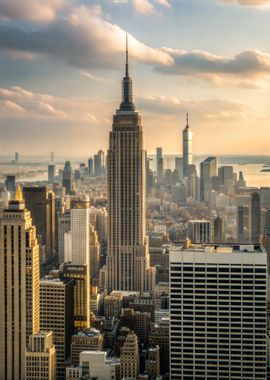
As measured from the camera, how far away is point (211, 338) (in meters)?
6.72

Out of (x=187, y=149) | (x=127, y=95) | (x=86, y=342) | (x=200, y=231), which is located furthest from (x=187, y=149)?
(x=86, y=342)

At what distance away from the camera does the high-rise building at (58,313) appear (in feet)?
25.3

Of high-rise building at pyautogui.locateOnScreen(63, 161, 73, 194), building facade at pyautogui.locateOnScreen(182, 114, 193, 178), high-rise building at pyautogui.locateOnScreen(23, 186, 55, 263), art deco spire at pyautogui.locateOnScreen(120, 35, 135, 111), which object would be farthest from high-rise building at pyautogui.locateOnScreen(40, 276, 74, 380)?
art deco spire at pyautogui.locateOnScreen(120, 35, 135, 111)

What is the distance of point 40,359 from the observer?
7.12 m

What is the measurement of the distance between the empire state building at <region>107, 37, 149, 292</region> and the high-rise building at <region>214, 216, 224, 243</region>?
2.64 meters

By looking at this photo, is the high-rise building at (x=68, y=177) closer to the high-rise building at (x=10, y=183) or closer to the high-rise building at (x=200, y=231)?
the high-rise building at (x=10, y=183)

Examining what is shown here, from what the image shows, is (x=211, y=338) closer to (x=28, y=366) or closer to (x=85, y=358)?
(x=85, y=358)

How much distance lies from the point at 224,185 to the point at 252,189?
34 cm

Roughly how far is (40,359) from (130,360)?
3.20ft

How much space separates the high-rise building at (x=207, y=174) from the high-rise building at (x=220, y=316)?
1.40 m

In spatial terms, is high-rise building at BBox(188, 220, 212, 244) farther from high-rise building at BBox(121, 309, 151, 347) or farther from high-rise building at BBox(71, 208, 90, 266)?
high-rise building at BBox(71, 208, 90, 266)

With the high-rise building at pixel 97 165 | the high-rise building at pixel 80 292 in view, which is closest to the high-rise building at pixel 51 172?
the high-rise building at pixel 97 165

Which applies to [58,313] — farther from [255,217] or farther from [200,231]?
[255,217]

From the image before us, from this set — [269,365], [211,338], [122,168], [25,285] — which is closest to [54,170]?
[25,285]
